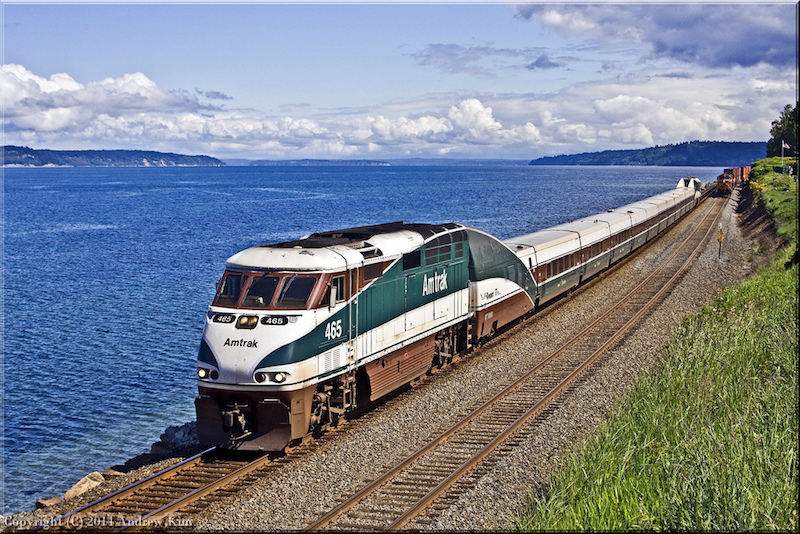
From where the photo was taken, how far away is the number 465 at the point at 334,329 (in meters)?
16.0

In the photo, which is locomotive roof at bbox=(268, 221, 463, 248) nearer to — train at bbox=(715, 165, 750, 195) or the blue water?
the blue water

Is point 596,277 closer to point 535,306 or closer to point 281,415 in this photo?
point 535,306

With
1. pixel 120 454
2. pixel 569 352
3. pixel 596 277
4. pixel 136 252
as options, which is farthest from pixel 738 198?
pixel 120 454

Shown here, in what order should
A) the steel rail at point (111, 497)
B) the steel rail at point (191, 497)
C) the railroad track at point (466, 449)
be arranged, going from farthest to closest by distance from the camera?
1. the railroad track at point (466, 449)
2. the steel rail at point (111, 497)
3. the steel rail at point (191, 497)

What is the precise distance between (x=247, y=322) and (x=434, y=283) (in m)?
7.28

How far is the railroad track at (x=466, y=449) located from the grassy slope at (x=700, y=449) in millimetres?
1913

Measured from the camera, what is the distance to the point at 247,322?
50.3ft

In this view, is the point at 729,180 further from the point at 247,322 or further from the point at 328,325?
the point at 247,322

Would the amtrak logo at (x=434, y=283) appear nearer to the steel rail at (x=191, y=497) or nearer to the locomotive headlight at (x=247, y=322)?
the locomotive headlight at (x=247, y=322)

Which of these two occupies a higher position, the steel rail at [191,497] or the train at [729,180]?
the train at [729,180]

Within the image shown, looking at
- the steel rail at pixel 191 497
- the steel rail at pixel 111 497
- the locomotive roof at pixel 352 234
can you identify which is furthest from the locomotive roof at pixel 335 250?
the steel rail at pixel 111 497

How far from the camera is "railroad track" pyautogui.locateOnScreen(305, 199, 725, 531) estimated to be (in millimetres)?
12789

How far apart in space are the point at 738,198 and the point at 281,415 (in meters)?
101

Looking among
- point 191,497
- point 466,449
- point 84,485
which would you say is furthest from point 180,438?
point 466,449
